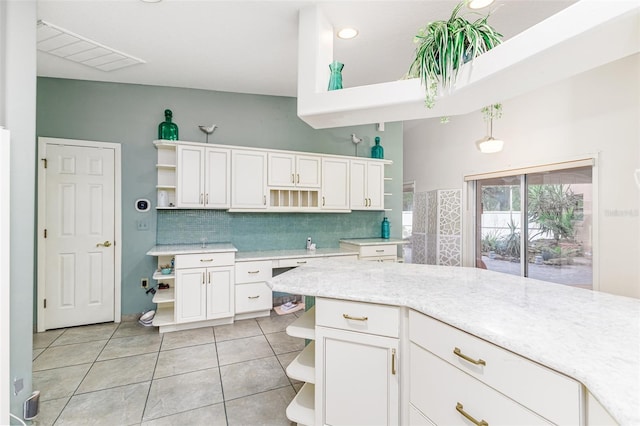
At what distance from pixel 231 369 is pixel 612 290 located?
3.73 m

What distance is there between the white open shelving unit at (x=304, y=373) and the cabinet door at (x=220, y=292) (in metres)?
1.81

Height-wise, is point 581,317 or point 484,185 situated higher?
point 484,185

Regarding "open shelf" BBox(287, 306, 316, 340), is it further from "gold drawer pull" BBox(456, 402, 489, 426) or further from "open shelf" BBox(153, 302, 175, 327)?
"open shelf" BBox(153, 302, 175, 327)

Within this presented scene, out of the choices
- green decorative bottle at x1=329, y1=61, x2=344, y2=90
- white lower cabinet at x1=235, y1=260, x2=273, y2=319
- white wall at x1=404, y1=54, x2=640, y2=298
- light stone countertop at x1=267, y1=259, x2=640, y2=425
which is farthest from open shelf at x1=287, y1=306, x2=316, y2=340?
white wall at x1=404, y1=54, x2=640, y2=298

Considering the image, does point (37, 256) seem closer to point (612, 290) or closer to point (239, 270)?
point (239, 270)

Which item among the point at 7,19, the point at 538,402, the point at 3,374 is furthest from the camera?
the point at 7,19

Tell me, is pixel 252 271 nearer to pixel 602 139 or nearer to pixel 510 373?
pixel 510 373

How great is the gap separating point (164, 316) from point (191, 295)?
0.46 meters

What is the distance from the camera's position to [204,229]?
3852 millimetres

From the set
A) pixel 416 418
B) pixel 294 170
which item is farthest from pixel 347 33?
pixel 416 418

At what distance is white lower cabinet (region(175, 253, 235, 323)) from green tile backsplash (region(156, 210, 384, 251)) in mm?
606

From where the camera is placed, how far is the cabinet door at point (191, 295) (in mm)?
3203

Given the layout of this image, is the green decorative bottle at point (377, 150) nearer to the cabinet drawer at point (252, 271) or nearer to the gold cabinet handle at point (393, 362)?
the cabinet drawer at point (252, 271)

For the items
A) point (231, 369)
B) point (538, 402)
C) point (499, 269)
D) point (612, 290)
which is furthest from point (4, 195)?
point (499, 269)
